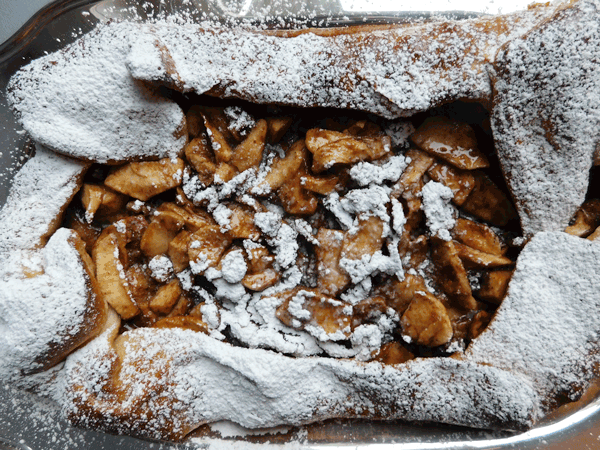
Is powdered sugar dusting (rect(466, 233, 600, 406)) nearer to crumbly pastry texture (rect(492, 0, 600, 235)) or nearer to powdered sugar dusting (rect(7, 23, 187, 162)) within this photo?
crumbly pastry texture (rect(492, 0, 600, 235))

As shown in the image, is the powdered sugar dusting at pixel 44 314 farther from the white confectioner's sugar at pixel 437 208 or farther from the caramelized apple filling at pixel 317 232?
the white confectioner's sugar at pixel 437 208

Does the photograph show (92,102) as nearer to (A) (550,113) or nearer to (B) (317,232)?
(B) (317,232)

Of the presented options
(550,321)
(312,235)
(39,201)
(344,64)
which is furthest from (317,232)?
(39,201)

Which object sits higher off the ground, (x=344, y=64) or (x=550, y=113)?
(x=344, y=64)

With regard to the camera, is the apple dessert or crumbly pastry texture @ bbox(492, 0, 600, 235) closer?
crumbly pastry texture @ bbox(492, 0, 600, 235)

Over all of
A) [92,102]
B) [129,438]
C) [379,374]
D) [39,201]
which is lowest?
[129,438]

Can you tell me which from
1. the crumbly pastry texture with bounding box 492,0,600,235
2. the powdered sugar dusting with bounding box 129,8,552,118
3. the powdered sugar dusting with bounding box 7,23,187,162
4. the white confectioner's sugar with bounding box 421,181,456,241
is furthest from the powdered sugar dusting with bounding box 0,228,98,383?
the crumbly pastry texture with bounding box 492,0,600,235

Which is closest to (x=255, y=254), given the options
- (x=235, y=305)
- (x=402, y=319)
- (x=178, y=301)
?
(x=235, y=305)
